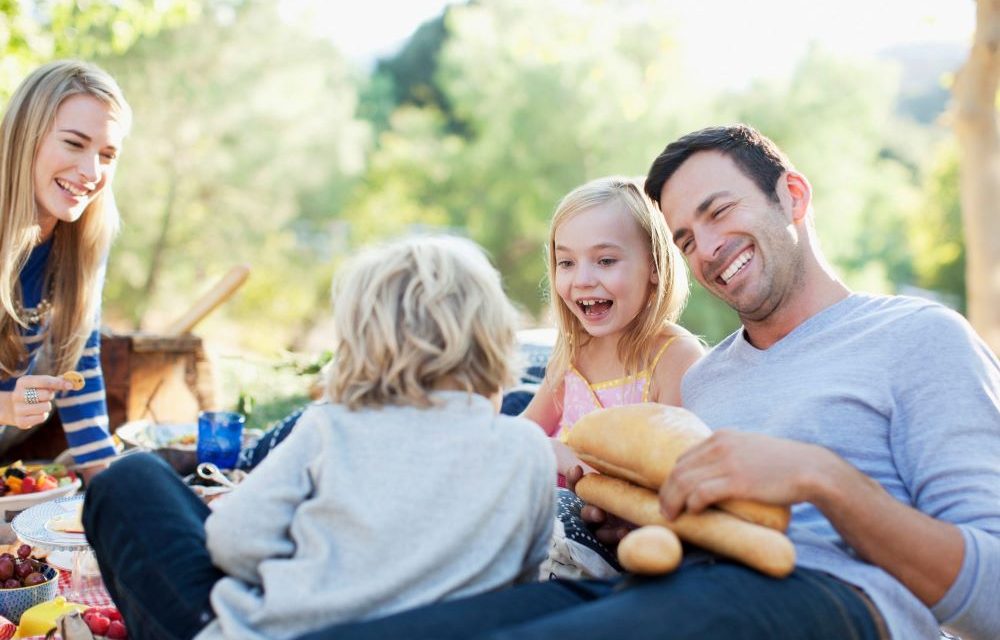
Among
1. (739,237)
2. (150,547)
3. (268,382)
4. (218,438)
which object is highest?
(739,237)

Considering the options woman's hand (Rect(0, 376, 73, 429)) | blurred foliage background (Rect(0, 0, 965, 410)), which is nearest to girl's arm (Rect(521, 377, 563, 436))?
woman's hand (Rect(0, 376, 73, 429))

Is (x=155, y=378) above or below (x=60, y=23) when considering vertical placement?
below

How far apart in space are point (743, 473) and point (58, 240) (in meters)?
2.41

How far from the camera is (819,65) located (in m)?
12.7

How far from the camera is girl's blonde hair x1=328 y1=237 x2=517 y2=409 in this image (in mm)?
1612

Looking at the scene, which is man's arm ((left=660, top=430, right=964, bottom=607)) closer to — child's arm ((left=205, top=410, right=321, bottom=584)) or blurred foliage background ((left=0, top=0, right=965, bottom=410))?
child's arm ((left=205, top=410, right=321, bottom=584))

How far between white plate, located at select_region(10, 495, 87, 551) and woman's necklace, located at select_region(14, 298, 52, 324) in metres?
0.65

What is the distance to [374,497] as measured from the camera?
1509 millimetres

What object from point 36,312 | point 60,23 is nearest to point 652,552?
point 36,312

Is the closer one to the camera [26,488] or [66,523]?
[66,523]

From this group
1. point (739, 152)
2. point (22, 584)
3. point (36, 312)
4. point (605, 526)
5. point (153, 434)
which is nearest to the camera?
point (605, 526)

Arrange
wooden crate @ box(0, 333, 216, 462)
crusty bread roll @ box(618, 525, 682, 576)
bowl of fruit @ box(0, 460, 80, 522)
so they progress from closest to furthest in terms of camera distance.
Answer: crusty bread roll @ box(618, 525, 682, 576)
bowl of fruit @ box(0, 460, 80, 522)
wooden crate @ box(0, 333, 216, 462)

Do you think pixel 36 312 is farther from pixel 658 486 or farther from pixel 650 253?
pixel 658 486

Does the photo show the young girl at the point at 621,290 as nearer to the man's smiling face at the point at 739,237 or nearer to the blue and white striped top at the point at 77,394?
Result: the man's smiling face at the point at 739,237
